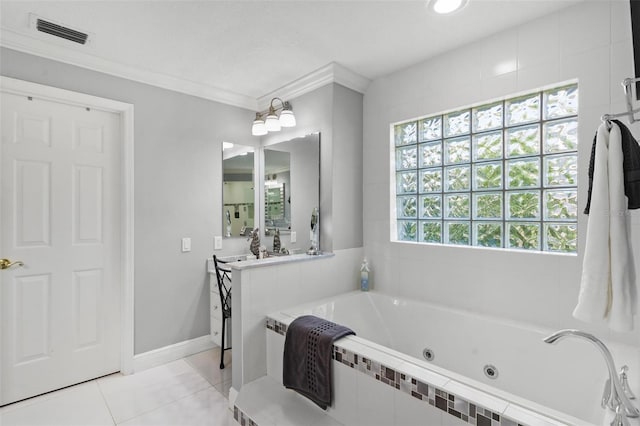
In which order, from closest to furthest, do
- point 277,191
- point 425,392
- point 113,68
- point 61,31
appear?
point 425,392 < point 61,31 < point 113,68 < point 277,191

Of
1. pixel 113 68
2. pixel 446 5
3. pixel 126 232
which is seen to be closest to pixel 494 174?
pixel 446 5

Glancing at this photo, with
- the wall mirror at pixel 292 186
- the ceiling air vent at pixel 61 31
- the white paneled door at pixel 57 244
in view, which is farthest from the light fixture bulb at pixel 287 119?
the ceiling air vent at pixel 61 31

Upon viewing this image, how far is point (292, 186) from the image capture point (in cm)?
309

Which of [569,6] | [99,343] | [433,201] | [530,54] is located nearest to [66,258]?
[99,343]

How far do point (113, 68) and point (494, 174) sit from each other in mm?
2916

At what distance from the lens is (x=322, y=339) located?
5.64 feet

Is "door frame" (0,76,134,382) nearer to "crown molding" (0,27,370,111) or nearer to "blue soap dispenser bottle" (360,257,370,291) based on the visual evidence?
"crown molding" (0,27,370,111)

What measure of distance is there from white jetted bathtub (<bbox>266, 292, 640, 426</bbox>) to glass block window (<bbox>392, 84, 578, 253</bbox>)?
573mm

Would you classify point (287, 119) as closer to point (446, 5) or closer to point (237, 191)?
point (237, 191)

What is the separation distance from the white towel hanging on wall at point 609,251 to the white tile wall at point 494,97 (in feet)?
2.45

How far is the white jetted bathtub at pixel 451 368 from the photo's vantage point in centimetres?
121

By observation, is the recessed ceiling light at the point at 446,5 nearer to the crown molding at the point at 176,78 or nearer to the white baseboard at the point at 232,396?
the crown molding at the point at 176,78

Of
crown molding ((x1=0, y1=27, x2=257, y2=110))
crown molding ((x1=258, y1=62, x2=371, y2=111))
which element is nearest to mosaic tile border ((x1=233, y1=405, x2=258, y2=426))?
crown molding ((x1=258, y1=62, x2=371, y2=111))

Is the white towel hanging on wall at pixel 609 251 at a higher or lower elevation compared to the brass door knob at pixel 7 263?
higher
